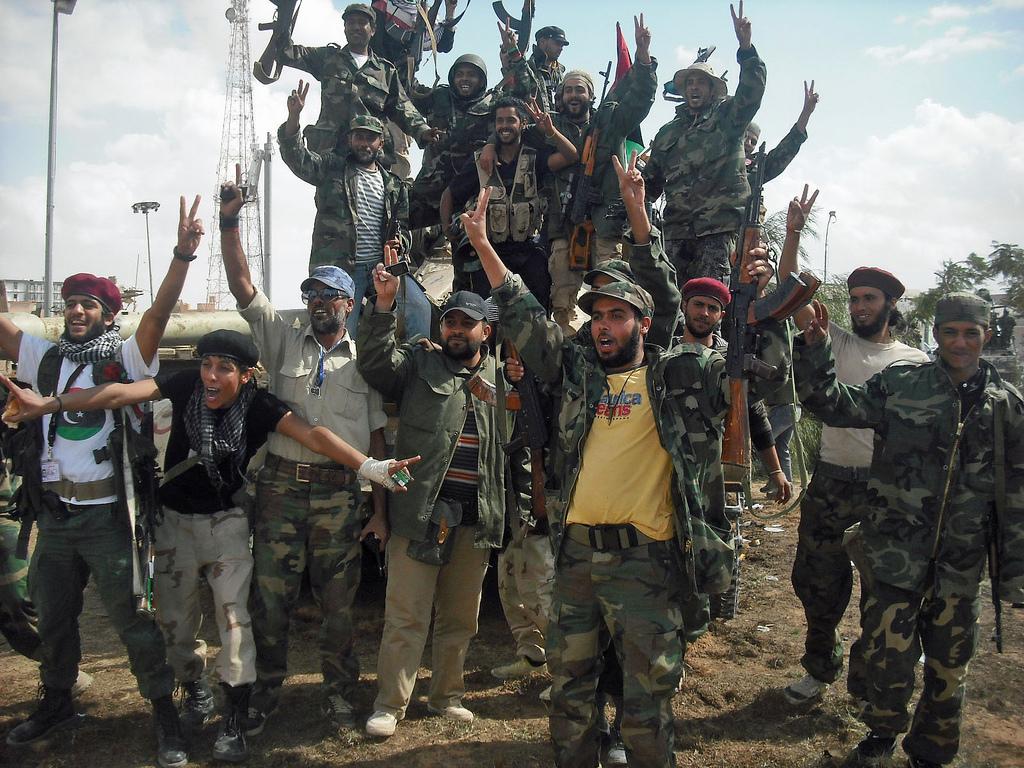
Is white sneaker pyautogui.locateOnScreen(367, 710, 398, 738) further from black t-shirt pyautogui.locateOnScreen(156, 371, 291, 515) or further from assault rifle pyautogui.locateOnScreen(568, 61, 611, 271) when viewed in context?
assault rifle pyautogui.locateOnScreen(568, 61, 611, 271)

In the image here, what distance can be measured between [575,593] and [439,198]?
459cm

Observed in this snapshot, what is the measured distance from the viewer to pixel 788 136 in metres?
6.73

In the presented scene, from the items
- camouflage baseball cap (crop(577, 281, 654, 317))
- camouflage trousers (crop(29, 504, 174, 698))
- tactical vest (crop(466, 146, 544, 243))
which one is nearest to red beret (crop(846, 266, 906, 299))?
camouflage baseball cap (crop(577, 281, 654, 317))

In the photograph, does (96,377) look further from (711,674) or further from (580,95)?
(580,95)

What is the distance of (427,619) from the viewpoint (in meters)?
4.40

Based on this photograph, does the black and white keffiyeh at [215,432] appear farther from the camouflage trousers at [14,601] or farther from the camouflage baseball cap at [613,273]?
the camouflage baseball cap at [613,273]

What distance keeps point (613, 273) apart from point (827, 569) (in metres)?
2.34

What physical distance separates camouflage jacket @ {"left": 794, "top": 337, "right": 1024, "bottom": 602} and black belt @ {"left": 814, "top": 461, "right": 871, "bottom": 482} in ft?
1.96

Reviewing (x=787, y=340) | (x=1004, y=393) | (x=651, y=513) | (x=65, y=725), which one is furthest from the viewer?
(x=65, y=725)

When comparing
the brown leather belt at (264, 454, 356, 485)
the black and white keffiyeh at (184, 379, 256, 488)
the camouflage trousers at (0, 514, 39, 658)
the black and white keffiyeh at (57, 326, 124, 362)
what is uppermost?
the black and white keffiyeh at (57, 326, 124, 362)

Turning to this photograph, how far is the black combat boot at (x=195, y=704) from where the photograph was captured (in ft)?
14.1

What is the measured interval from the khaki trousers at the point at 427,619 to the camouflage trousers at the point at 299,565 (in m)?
0.22

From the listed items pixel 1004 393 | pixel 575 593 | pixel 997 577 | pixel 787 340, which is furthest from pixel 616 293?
pixel 997 577

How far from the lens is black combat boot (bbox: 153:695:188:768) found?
3.96 meters
